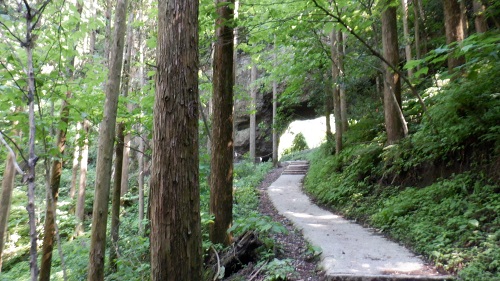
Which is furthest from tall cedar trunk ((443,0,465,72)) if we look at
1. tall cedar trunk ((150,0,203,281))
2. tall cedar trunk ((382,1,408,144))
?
tall cedar trunk ((150,0,203,281))

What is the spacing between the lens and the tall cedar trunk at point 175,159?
3.11 meters

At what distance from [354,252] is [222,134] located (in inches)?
114

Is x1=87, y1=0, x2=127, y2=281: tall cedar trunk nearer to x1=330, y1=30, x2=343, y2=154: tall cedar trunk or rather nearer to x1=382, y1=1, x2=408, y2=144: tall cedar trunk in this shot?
x1=382, y1=1, x2=408, y2=144: tall cedar trunk

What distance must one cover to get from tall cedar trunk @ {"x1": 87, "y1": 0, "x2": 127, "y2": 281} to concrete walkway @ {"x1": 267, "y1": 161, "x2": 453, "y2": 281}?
3422 mm

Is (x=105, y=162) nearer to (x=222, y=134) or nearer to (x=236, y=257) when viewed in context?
(x=222, y=134)

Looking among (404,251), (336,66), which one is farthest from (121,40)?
(336,66)

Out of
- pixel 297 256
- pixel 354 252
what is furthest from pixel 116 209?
pixel 354 252

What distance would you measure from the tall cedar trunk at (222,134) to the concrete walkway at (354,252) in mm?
1738

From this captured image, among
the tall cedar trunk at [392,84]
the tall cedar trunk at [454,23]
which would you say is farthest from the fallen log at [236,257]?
the tall cedar trunk at [454,23]

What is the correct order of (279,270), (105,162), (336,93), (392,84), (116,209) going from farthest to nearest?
(336,93) → (392,84) → (116,209) → (105,162) → (279,270)

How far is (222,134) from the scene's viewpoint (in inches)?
221

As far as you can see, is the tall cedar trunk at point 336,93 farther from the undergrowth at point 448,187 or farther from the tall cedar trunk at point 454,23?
the tall cedar trunk at point 454,23

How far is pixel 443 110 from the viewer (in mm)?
6309

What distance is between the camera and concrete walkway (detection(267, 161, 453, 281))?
4.14 m
